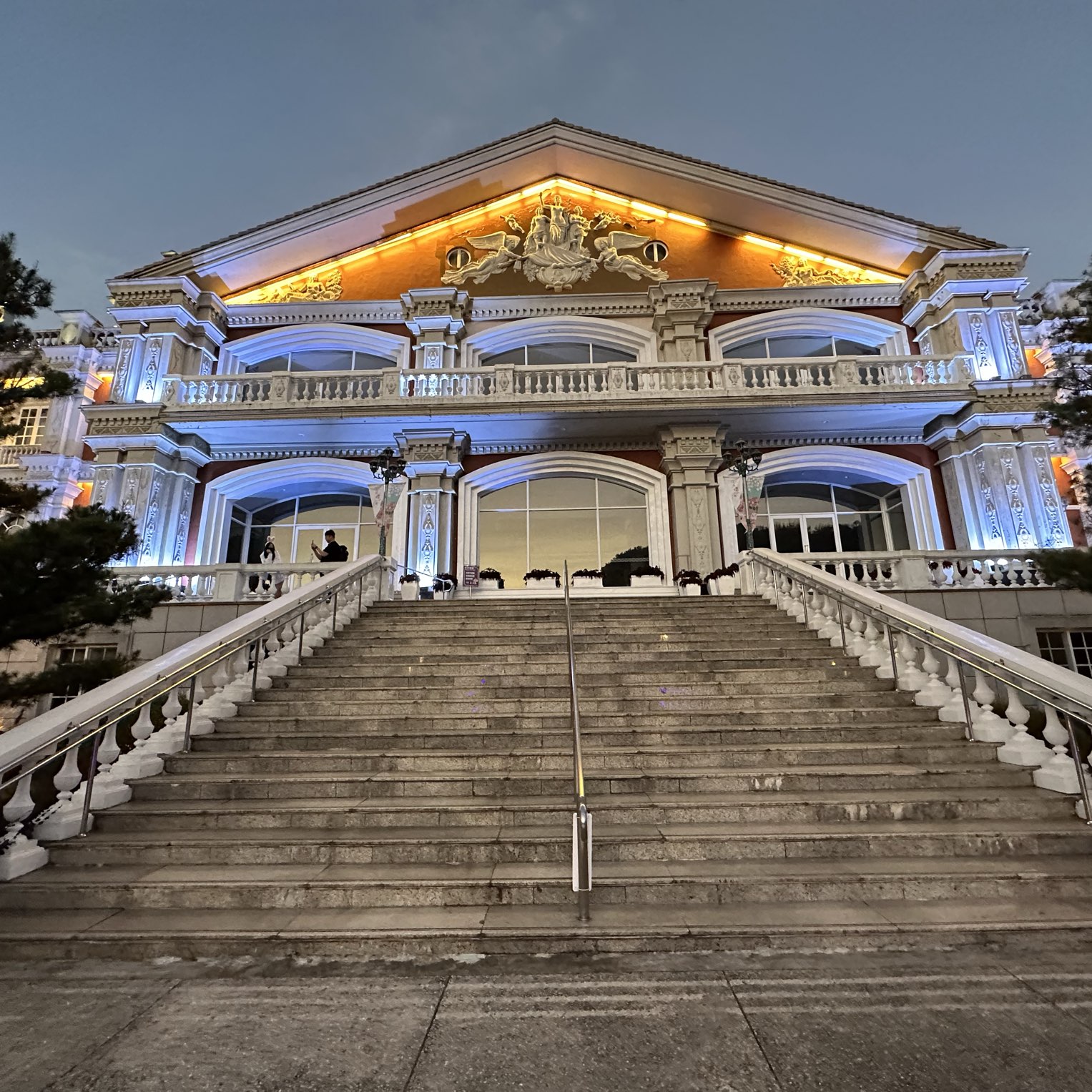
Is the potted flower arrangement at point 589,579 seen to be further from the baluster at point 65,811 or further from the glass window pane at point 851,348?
the baluster at point 65,811

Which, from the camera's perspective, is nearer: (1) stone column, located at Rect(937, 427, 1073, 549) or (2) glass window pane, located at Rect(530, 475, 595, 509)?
(1) stone column, located at Rect(937, 427, 1073, 549)

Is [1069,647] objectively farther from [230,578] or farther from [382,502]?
[230,578]

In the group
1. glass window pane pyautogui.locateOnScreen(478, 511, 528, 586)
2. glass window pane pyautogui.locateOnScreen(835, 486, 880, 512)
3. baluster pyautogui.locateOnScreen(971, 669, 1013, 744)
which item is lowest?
baluster pyautogui.locateOnScreen(971, 669, 1013, 744)

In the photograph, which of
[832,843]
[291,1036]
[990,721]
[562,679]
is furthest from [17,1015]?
[990,721]

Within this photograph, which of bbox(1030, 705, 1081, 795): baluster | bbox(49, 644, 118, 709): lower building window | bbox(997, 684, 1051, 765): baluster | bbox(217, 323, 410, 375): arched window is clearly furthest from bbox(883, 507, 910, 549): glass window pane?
bbox(49, 644, 118, 709): lower building window

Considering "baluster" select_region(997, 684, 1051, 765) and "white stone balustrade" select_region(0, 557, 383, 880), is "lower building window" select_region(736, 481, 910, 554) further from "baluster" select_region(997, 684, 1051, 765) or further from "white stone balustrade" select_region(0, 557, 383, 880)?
"white stone balustrade" select_region(0, 557, 383, 880)

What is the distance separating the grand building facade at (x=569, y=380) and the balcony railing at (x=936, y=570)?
1621 millimetres

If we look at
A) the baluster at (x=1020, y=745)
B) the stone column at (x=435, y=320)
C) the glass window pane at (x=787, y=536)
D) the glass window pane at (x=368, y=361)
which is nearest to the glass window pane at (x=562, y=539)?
the glass window pane at (x=787, y=536)

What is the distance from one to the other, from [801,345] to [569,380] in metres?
7.94

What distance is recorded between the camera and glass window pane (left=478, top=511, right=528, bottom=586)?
18.2 meters

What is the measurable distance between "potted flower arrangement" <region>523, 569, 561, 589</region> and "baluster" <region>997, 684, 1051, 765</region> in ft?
34.1

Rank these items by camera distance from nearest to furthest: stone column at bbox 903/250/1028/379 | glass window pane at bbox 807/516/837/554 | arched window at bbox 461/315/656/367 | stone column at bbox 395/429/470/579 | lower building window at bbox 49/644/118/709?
1. lower building window at bbox 49/644/118/709
2. stone column at bbox 395/429/470/579
3. stone column at bbox 903/250/1028/379
4. glass window pane at bbox 807/516/837/554
5. arched window at bbox 461/315/656/367

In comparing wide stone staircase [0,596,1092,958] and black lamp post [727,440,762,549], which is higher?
black lamp post [727,440,762,549]

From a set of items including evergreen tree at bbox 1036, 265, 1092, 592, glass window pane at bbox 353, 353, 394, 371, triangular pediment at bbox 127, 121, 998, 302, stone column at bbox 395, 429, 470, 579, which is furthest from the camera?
glass window pane at bbox 353, 353, 394, 371
